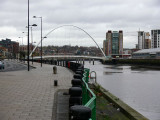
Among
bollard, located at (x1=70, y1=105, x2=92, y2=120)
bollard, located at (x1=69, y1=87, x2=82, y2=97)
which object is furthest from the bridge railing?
bollard, located at (x1=70, y1=105, x2=92, y2=120)

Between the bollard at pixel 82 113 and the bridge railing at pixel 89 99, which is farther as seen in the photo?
the bridge railing at pixel 89 99

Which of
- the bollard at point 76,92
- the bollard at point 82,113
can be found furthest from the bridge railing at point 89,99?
the bollard at point 82,113

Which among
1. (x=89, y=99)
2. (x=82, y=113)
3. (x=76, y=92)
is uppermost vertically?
(x=82, y=113)

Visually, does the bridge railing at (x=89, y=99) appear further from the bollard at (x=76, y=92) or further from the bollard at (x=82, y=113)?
the bollard at (x=82, y=113)

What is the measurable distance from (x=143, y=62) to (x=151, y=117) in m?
71.4

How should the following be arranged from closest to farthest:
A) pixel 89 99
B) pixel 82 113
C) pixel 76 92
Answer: pixel 82 113 < pixel 76 92 < pixel 89 99

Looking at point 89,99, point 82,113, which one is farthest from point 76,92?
point 82,113

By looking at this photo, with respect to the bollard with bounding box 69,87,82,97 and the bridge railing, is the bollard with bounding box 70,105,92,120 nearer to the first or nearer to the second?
the bridge railing

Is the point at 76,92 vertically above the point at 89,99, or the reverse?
the point at 76,92

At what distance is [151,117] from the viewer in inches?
406

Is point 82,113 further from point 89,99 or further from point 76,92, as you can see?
point 89,99

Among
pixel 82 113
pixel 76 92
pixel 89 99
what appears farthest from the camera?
pixel 89 99

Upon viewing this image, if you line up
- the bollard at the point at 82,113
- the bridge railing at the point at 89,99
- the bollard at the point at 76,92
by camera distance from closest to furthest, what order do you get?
the bollard at the point at 82,113
the bridge railing at the point at 89,99
the bollard at the point at 76,92

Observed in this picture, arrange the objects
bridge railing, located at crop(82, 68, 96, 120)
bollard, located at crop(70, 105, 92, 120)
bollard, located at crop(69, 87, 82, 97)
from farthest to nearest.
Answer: bollard, located at crop(69, 87, 82, 97)
bridge railing, located at crop(82, 68, 96, 120)
bollard, located at crop(70, 105, 92, 120)
